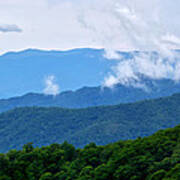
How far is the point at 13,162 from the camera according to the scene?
42.0m

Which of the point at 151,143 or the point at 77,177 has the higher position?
the point at 151,143

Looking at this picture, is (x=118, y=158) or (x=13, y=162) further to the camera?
(x=13, y=162)

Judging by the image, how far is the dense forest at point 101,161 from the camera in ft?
115

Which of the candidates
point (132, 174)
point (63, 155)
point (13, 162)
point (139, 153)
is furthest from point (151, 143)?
point (13, 162)

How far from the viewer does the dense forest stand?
35156 millimetres

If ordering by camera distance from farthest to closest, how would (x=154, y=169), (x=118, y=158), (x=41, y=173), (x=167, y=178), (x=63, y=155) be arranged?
1. (x=63, y=155)
2. (x=41, y=173)
3. (x=118, y=158)
4. (x=154, y=169)
5. (x=167, y=178)

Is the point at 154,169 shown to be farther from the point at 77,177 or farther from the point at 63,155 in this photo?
the point at 63,155

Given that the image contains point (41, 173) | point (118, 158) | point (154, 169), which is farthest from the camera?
point (41, 173)

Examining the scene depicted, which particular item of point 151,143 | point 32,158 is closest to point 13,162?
point 32,158

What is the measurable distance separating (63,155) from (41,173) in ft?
13.1

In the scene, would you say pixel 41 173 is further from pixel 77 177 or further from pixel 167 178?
pixel 167 178

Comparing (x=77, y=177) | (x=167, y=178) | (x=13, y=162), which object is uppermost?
(x=13, y=162)

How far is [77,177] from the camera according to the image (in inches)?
1494

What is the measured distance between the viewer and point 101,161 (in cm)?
4097
